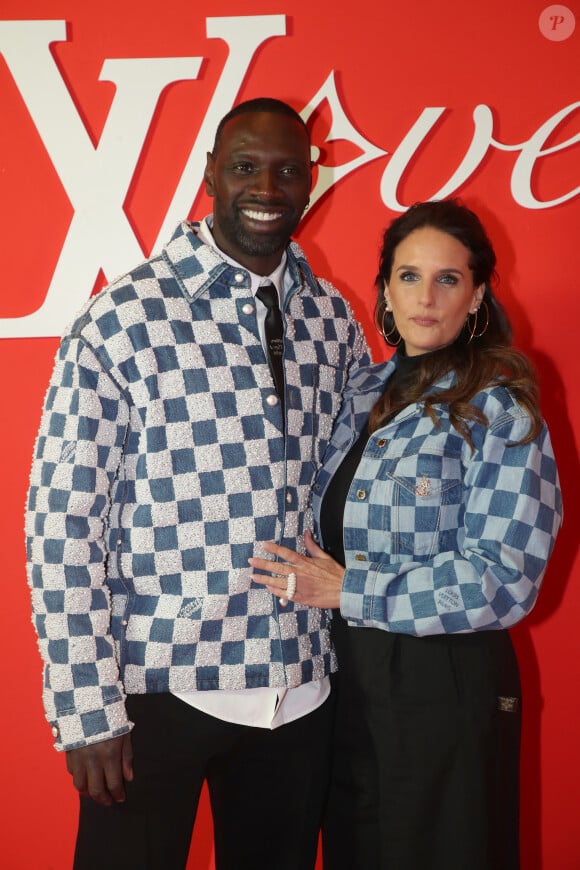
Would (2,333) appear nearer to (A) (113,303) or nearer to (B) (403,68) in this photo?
(A) (113,303)

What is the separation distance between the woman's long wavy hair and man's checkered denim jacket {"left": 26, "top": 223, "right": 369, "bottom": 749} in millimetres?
296

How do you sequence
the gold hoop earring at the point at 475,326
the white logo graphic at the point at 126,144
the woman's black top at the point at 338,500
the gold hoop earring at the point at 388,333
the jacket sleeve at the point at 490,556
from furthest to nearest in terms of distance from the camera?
the white logo graphic at the point at 126,144
the gold hoop earring at the point at 388,333
the gold hoop earring at the point at 475,326
the woman's black top at the point at 338,500
the jacket sleeve at the point at 490,556

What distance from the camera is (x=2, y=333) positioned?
2574mm

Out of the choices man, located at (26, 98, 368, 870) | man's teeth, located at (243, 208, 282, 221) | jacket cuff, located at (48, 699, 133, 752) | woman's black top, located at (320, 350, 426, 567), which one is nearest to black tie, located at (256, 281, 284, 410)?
man, located at (26, 98, 368, 870)

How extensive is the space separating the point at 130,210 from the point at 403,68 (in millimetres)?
896

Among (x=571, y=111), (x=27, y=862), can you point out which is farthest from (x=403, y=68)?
(x=27, y=862)

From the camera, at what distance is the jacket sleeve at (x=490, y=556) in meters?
1.68

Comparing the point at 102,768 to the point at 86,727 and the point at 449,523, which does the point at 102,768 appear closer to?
the point at 86,727

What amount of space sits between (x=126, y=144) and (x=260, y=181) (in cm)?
94

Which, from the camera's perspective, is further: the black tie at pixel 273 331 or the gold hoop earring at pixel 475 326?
the gold hoop earring at pixel 475 326

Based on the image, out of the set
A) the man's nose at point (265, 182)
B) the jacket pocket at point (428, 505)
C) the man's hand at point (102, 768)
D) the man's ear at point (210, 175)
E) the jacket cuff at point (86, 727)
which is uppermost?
the man's ear at point (210, 175)

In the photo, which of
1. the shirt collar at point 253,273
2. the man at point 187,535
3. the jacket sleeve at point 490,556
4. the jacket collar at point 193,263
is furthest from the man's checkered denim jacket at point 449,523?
the jacket collar at point 193,263

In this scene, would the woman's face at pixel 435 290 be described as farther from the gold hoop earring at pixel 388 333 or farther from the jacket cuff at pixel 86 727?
the jacket cuff at pixel 86 727

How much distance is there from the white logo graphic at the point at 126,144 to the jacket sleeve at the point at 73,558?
3.38 ft
